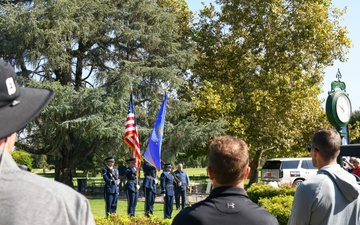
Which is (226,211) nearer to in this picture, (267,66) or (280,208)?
(280,208)

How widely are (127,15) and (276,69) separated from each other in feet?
25.9

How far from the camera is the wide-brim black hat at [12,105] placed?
1.71 metres

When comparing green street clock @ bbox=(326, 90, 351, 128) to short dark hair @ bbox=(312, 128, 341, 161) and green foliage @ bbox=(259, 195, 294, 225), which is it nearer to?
green foliage @ bbox=(259, 195, 294, 225)

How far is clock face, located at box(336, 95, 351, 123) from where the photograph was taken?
14.0 m

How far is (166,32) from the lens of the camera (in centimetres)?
3006

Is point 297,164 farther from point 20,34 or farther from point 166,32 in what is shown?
point 20,34

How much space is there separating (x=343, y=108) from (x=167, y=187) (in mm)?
7626

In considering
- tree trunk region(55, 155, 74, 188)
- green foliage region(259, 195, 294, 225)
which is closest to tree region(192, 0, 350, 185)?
tree trunk region(55, 155, 74, 188)

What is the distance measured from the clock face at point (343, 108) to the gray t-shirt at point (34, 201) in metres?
12.7

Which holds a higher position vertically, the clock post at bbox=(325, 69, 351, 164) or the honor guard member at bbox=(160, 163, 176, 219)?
the clock post at bbox=(325, 69, 351, 164)

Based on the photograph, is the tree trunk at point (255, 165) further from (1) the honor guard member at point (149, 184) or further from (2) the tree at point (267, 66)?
(1) the honor guard member at point (149, 184)

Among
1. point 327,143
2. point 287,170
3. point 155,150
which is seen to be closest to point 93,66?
point 287,170

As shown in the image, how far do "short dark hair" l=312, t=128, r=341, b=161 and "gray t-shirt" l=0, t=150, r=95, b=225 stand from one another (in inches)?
103

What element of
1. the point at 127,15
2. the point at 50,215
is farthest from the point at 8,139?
the point at 127,15
